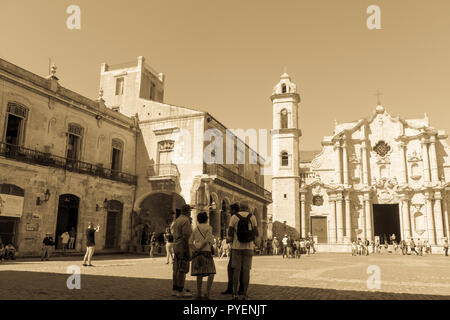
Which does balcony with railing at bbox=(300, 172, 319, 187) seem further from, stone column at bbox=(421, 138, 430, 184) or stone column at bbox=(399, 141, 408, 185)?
Answer: stone column at bbox=(421, 138, 430, 184)

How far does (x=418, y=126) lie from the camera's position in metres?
40.7

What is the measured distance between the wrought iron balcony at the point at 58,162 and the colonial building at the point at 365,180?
68.3ft

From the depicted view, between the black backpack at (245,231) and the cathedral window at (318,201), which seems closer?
the black backpack at (245,231)

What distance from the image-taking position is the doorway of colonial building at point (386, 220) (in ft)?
133

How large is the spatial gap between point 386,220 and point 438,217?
549 cm

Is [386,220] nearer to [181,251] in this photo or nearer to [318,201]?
[318,201]

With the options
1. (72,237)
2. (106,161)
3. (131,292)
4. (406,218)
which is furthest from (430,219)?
(131,292)

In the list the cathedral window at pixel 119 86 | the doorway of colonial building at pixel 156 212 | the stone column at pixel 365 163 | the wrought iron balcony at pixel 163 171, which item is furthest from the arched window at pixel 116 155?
the stone column at pixel 365 163

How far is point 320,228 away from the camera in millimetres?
40688

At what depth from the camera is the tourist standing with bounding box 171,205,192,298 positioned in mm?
7191

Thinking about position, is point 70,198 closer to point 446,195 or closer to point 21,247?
point 21,247

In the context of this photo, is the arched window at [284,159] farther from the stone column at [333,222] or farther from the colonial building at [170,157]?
the colonial building at [170,157]

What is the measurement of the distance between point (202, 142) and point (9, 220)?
463 inches
